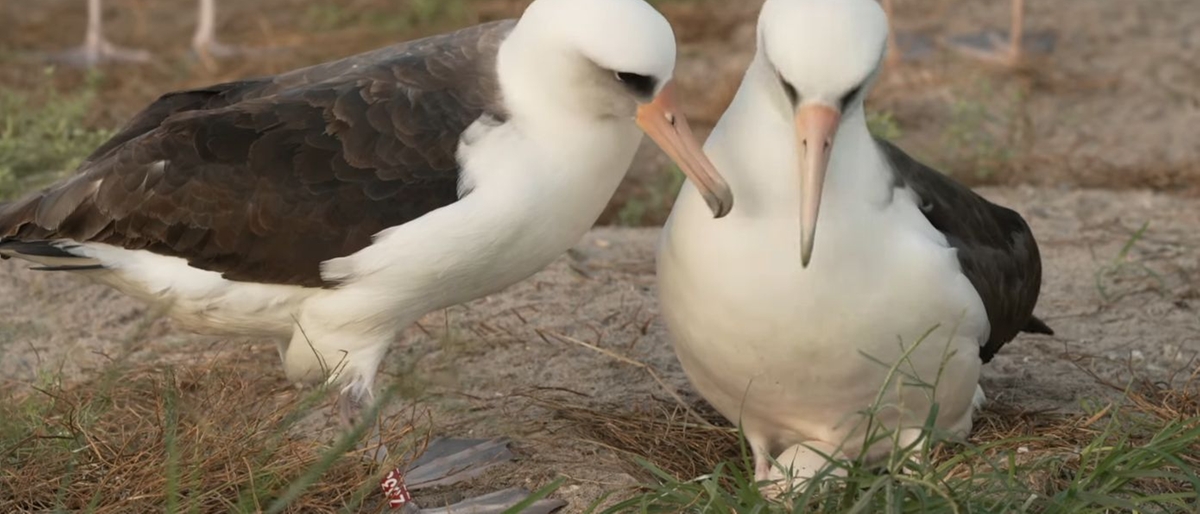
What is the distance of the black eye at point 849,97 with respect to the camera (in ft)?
11.9

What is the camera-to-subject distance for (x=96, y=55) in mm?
10109

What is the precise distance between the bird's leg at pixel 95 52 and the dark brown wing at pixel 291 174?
5.93 metres

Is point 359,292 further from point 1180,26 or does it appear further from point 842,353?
point 1180,26

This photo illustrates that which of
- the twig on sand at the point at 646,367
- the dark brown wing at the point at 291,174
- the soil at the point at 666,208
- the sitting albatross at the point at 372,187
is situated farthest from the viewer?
the soil at the point at 666,208

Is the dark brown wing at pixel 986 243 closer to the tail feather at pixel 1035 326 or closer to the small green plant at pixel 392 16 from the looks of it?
the tail feather at pixel 1035 326

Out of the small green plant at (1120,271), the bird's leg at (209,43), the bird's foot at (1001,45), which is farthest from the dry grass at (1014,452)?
the bird's leg at (209,43)

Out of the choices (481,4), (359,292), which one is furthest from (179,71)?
(359,292)

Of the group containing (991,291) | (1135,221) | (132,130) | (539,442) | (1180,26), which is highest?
(132,130)

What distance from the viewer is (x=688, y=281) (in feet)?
13.0

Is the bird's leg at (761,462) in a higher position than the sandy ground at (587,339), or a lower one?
higher

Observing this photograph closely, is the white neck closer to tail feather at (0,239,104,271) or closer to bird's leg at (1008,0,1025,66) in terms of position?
tail feather at (0,239,104,271)

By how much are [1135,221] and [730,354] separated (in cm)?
321

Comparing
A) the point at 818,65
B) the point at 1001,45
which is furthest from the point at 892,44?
the point at 818,65

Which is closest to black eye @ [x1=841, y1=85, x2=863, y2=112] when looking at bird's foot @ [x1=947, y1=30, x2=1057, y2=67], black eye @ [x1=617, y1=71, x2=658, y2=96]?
black eye @ [x1=617, y1=71, x2=658, y2=96]
